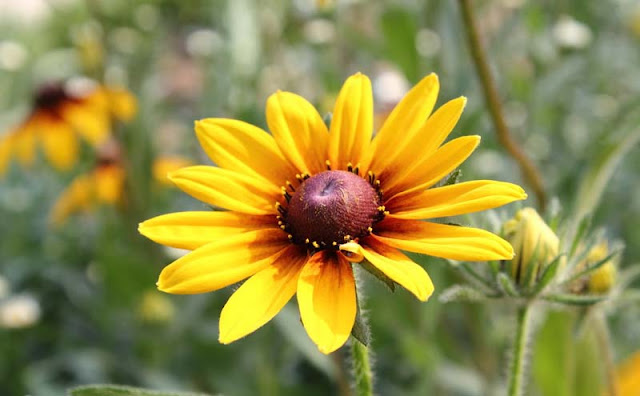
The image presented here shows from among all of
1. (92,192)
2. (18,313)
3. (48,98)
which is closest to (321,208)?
(18,313)

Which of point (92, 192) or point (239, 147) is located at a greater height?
point (92, 192)

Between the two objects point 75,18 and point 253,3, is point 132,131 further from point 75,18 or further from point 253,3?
point 75,18

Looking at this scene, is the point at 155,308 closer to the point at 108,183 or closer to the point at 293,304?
the point at 293,304

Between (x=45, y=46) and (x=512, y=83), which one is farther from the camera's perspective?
(x=45, y=46)

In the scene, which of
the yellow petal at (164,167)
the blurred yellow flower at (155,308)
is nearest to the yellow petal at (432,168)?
the blurred yellow flower at (155,308)

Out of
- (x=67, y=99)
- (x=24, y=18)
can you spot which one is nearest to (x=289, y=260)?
(x=67, y=99)
